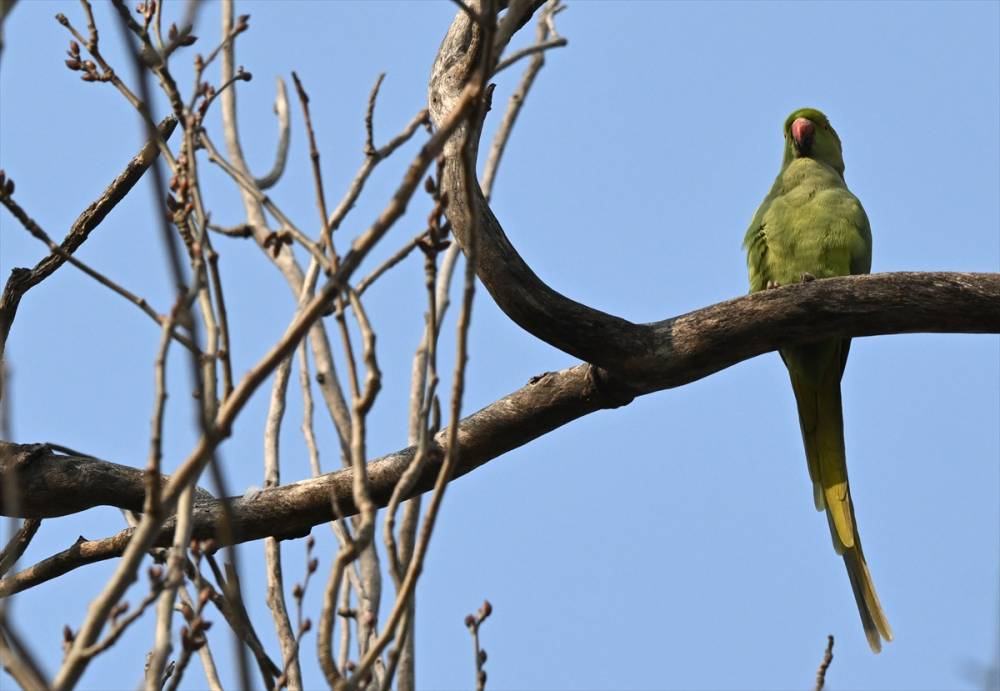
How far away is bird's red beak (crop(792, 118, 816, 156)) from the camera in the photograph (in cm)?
546

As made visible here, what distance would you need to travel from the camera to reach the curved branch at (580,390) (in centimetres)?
319

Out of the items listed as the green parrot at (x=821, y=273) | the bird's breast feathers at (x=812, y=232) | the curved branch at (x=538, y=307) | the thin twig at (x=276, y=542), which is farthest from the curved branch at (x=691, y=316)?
the bird's breast feathers at (x=812, y=232)

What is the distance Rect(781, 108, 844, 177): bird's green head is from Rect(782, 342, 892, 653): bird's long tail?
1.21 meters

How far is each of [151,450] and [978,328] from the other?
248cm

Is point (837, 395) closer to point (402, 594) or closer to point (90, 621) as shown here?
point (402, 594)

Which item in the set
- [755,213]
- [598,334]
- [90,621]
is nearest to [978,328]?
[598,334]

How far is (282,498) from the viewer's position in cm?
330

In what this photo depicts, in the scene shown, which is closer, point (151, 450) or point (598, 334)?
point (151, 450)

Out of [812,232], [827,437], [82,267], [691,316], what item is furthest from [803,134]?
[82,267]

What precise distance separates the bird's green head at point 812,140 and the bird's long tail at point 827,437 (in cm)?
121

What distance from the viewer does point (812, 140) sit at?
548 centimetres

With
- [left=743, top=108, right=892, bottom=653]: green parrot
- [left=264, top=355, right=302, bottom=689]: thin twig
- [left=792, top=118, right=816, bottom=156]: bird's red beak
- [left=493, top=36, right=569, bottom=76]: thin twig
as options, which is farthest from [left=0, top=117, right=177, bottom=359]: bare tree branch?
[left=792, top=118, right=816, bottom=156]: bird's red beak

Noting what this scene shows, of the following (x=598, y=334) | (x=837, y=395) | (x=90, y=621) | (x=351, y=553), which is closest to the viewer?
(x=90, y=621)

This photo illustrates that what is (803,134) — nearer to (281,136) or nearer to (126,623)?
(281,136)
